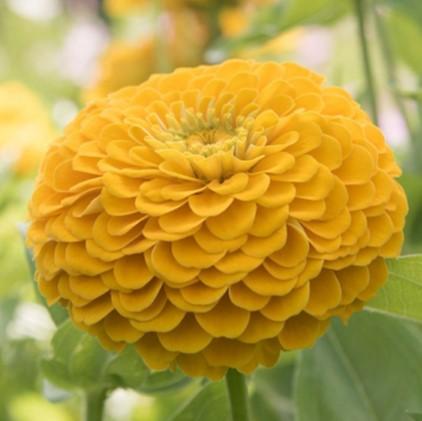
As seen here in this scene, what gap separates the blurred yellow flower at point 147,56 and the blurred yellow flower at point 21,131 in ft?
0.34

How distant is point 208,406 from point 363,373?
0.13 m

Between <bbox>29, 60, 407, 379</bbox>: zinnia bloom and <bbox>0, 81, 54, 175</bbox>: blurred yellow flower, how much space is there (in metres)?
0.51

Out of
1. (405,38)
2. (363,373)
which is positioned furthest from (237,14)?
(363,373)

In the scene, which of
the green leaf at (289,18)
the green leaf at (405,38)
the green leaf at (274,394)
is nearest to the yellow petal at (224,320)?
the green leaf at (274,394)

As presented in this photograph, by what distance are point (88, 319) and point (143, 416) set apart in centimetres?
46

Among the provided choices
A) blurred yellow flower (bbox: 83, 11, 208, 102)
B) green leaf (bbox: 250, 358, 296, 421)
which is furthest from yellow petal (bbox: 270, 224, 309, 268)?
blurred yellow flower (bbox: 83, 11, 208, 102)

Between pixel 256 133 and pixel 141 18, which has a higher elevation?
pixel 141 18

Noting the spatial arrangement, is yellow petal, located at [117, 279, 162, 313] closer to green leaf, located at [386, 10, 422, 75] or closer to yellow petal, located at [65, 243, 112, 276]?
yellow petal, located at [65, 243, 112, 276]

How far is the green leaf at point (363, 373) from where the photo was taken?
63 cm

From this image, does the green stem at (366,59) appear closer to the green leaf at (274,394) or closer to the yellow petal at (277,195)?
the green leaf at (274,394)

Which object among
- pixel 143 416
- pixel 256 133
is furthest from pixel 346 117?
pixel 143 416

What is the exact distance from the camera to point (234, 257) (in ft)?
1.40

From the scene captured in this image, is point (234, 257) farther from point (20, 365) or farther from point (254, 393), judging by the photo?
point (20, 365)

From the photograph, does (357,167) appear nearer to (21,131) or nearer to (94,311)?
(94,311)
